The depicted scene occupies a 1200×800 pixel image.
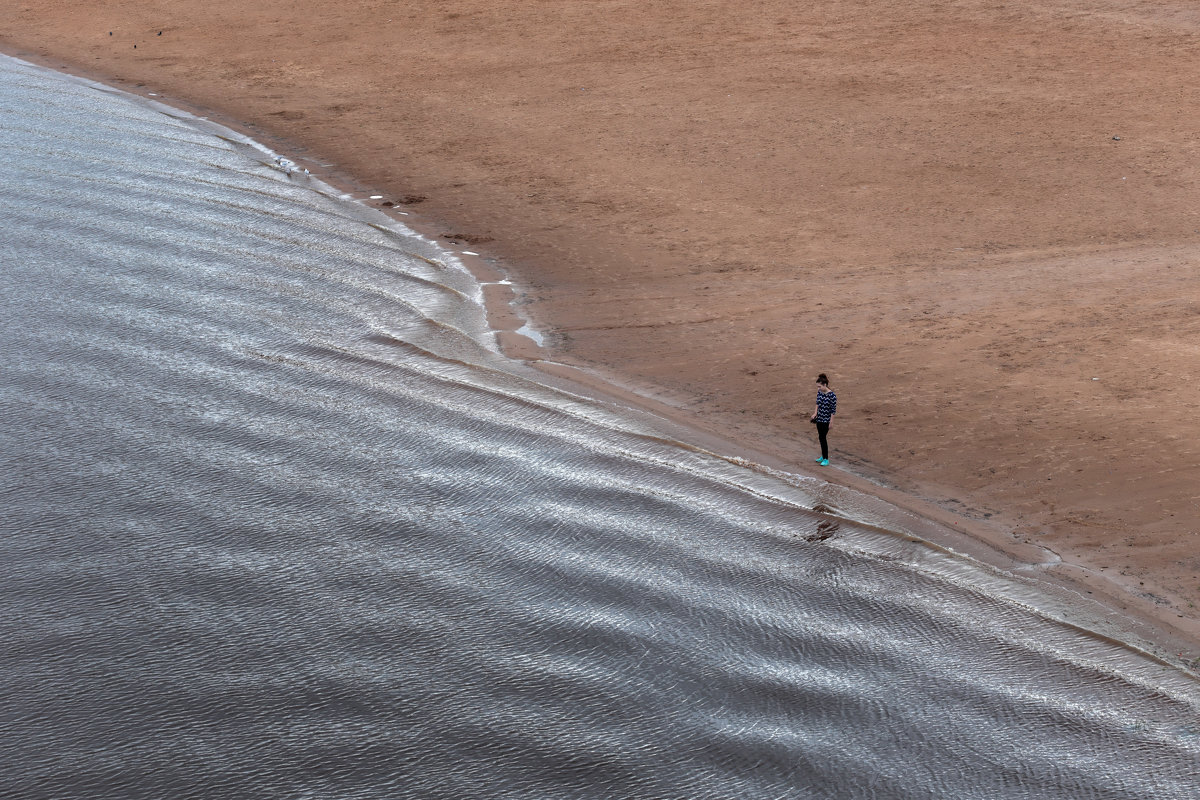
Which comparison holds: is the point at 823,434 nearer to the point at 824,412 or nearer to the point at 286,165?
the point at 824,412

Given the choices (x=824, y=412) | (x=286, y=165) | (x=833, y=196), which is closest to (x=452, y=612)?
(x=824, y=412)

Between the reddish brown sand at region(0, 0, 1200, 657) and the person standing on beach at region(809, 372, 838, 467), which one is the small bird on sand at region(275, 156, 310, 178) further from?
the person standing on beach at region(809, 372, 838, 467)

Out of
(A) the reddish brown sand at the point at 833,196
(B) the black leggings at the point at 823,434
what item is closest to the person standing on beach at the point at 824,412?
(B) the black leggings at the point at 823,434

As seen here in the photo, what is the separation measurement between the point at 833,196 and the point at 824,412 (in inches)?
431

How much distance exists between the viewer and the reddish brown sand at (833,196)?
1511cm

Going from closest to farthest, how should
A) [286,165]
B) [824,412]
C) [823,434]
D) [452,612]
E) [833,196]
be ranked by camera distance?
[452,612] → [824,412] → [823,434] → [833,196] → [286,165]

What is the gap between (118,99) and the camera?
33.0 metres

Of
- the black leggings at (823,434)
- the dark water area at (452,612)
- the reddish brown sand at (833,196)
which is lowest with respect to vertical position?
the dark water area at (452,612)

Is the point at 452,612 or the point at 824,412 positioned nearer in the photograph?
the point at 452,612

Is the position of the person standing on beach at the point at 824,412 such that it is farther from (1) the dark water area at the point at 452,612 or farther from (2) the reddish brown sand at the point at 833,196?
(1) the dark water area at the point at 452,612

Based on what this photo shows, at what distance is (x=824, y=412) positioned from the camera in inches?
578

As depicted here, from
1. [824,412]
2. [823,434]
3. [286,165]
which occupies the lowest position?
[823,434]

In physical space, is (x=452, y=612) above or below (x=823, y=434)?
below

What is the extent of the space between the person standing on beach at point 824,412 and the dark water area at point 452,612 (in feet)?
1.89
